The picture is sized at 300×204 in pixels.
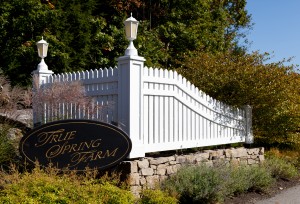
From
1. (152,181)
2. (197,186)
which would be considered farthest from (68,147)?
(197,186)

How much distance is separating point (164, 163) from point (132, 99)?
4.16ft

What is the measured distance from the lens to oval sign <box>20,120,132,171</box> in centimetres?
730

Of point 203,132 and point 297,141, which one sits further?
point 297,141

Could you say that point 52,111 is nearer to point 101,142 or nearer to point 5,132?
point 5,132

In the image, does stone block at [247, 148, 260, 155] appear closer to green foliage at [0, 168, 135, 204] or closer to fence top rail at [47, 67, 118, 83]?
fence top rail at [47, 67, 118, 83]

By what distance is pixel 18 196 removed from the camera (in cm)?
557

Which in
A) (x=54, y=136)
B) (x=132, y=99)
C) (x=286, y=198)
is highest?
(x=132, y=99)

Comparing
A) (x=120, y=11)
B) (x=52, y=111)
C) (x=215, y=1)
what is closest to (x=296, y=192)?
(x=52, y=111)

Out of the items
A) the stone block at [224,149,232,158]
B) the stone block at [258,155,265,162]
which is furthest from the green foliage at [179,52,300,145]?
the stone block at [224,149,232,158]

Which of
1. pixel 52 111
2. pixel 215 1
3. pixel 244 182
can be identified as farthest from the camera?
pixel 215 1

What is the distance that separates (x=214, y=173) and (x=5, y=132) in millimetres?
3830

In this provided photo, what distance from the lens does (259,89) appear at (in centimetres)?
1066

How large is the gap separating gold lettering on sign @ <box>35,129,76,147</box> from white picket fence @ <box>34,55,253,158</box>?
2.68ft

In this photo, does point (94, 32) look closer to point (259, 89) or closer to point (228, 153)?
point (259, 89)
